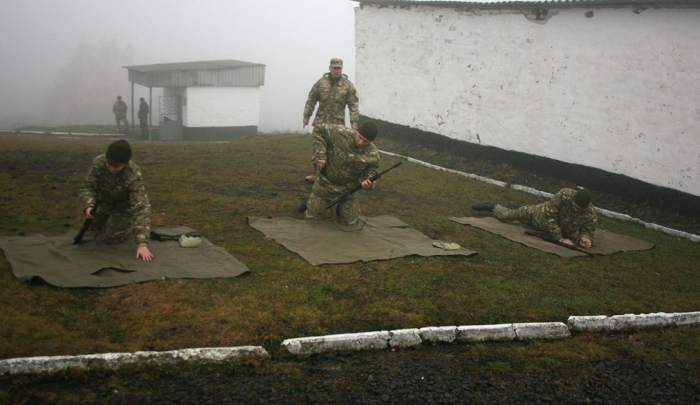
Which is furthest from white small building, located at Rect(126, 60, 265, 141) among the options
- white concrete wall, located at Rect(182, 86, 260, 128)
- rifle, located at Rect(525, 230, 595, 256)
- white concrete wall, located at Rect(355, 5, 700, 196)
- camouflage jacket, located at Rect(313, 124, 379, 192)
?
rifle, located at Rect(525, 230, 595, 256)

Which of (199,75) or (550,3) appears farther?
(199,75)

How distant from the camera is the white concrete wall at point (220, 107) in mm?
29812

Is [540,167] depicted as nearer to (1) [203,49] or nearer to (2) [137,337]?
(2) [137,337]

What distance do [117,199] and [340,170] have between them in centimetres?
344

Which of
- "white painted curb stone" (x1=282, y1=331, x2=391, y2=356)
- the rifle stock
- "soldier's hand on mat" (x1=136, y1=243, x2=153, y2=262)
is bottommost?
"white painted curb stone" (x1=282, y1=331, x2=391, y2=356)

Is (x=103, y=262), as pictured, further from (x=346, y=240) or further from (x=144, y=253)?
(x=346, y=240)

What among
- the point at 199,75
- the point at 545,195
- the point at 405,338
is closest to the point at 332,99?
the point at 545,195

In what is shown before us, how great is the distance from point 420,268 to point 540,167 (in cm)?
763

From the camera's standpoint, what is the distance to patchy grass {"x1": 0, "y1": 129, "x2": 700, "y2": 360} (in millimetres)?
5707

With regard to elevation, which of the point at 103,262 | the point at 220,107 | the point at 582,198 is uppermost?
the point at 220,107

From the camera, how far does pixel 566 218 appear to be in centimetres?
1022

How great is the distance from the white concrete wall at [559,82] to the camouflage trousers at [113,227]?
9.82 m

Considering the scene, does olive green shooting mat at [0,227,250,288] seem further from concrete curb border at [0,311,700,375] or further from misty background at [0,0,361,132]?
misty background at [0,0,361,132]

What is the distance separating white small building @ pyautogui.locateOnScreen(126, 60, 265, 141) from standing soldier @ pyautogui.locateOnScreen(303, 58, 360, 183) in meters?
17.8
